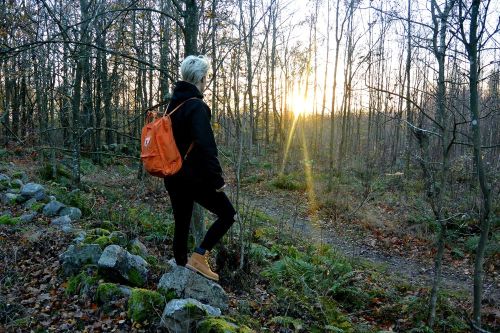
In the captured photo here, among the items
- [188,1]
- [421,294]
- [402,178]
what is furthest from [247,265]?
[402,178]

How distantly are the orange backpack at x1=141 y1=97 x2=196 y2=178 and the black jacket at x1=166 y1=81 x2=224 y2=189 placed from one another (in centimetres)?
5

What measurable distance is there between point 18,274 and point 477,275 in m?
A: 5.74

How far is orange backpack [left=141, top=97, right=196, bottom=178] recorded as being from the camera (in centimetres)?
344

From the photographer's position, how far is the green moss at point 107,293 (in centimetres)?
423

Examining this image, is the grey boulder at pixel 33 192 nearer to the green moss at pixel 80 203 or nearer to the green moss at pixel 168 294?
the green moss at pixel 80 203

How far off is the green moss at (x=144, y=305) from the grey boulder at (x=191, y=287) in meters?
0.21

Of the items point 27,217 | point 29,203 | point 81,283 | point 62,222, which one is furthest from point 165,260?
point 29,203

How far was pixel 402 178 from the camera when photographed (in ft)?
57.2

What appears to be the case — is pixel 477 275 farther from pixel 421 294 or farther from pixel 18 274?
pixel 18 274

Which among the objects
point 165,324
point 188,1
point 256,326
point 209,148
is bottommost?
point 256,326

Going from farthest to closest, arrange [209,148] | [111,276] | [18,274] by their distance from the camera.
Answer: [18,274] < [111,276] < [209,148]

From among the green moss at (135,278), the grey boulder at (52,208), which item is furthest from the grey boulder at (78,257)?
the grey boulder at (52,208)

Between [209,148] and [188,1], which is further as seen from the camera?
[188,1]

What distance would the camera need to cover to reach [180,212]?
377 centimetres
